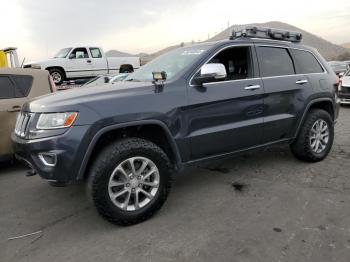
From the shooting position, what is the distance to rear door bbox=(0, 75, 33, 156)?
5332 mm

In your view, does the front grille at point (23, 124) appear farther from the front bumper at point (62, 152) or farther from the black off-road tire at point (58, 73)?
the black off-road tire at point (58, 73)

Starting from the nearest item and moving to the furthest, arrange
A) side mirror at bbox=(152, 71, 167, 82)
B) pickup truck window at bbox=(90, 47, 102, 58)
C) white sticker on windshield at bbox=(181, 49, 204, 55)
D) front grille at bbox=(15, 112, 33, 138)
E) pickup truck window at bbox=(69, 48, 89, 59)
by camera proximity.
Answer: front grille at bbox=(15, 112, 33, 138)
side mirror at bbox=(152, 71, 167, 82)
white sticker on windshield at bbox=(181, 49, 204, 55)
pickup truck window at bbox=(69, 48, 89, 59)
pickup truck window at bbox=(90, 47, 102, 58)

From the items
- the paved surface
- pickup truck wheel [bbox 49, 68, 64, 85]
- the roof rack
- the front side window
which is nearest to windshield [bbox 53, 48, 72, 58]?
pickup truck wheel [bbox 49, 68, 64, 85]

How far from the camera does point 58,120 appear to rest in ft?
10.4

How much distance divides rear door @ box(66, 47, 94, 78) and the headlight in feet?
41.1

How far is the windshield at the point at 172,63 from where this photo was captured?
13.3 ft

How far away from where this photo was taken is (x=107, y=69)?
641 inches

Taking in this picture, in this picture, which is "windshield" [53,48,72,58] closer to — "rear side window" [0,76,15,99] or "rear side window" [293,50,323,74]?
"rear side window" [0,76,15,99]

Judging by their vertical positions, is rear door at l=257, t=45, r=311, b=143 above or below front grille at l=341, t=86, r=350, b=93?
above

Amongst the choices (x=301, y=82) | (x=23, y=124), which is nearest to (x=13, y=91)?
(x=23, y=124)

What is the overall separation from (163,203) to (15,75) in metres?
3.61

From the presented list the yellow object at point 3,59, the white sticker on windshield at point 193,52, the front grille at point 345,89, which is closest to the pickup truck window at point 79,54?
the yellow object at point 3,59

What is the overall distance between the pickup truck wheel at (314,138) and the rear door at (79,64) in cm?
1207

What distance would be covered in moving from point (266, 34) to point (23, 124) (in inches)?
131
